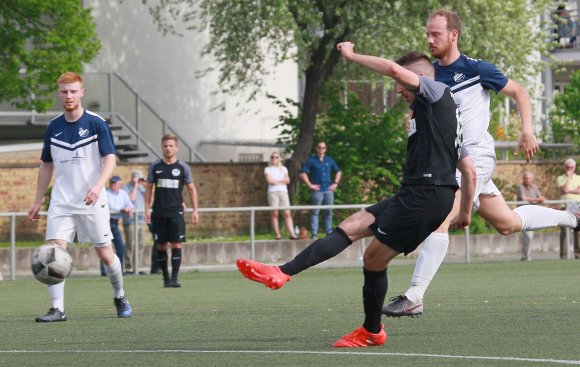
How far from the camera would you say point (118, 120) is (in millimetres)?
34688

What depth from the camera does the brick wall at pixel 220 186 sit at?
2691cm

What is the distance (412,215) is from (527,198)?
743 inches

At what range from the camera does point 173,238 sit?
1933 centimetres

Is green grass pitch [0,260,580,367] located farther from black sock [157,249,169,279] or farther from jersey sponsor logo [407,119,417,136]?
jersey sponsor logo [407,119,417,136]

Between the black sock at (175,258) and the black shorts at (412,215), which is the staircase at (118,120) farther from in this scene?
the black shorts at (412,215)

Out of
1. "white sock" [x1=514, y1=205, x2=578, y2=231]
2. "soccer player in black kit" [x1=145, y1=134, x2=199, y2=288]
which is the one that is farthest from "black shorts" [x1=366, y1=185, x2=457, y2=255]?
"soccer player in black kit" [x1=145, y1=134, x2=199, y2=288]

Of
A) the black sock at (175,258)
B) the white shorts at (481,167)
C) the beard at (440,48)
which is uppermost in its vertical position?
the beard at (440,48)

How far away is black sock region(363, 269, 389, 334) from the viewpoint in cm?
945

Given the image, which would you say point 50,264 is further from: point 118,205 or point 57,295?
point 118,205

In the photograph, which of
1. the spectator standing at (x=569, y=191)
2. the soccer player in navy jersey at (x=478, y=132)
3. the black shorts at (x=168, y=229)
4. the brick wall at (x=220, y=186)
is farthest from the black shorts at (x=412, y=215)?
the spectator standing at (x=569, y=191)

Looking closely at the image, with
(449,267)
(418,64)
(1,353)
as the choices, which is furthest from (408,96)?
(449,267)

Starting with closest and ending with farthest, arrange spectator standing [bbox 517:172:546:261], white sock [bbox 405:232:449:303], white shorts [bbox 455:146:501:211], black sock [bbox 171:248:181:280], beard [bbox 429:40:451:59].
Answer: beard [bbox 429:40:451:59]
white sock [bbox 405:232:449:303]
white shorts [bbox 455:146:501:211]
black sock [bbox 171:248:181:280]
spectator standing [bbox 517:172:546:261]

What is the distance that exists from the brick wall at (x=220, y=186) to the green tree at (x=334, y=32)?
1221 mm

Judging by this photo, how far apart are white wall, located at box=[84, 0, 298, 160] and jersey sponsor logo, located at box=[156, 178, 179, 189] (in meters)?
18.1
